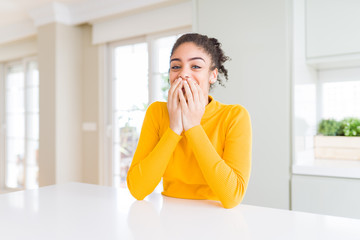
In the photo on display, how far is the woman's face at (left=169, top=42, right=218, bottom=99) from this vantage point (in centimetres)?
107

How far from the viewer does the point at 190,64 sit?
107 cm

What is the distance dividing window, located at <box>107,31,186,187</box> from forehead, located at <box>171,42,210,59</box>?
2165 millimetres

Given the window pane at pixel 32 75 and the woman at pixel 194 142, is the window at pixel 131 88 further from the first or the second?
the woman at pixel 194 142

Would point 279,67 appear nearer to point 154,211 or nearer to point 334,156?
point 334,156

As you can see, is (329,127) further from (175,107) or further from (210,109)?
(175,107)

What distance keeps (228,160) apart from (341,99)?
1.74 m

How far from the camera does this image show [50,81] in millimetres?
3648

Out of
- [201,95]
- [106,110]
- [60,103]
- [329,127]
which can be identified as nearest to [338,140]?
[329,127]

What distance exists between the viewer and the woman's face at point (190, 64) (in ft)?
3.51

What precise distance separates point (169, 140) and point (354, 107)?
1847mm

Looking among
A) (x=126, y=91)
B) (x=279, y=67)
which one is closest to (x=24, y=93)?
(x=126, y=91)

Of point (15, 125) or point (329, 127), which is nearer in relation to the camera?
point (329, 127)

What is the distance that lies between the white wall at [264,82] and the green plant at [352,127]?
0.60 m

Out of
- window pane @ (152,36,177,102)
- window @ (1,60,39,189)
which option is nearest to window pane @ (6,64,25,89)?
window @ (1,60,39,189)
